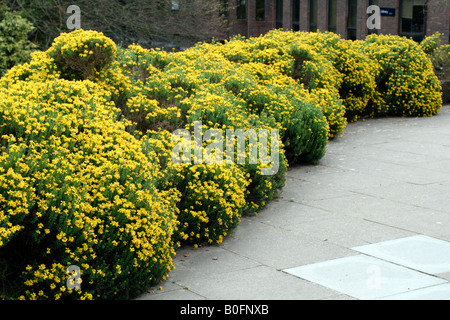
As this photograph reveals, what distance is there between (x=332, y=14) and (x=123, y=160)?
29.9 m

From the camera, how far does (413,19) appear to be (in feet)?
93.4

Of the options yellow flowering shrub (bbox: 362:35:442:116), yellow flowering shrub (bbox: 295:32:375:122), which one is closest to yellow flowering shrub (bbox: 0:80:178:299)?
yellow flowering shrub (bbox: 295:32:375:122)

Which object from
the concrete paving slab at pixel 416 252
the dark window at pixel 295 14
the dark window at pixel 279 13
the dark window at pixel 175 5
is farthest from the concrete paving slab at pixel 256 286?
the dark window at pixel 279 13

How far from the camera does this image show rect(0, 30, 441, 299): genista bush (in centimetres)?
501

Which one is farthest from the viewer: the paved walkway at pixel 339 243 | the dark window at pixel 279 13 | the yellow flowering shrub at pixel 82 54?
the dark window at pixel 279 13

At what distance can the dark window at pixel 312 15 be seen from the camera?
35438 millimetres

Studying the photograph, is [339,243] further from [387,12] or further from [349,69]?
[387,12]

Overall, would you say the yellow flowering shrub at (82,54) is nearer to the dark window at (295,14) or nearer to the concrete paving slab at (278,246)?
the concrete paving slab at (278,246)

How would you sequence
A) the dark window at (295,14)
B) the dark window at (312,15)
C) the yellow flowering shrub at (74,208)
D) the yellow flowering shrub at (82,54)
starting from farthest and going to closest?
the dark window at (295,14)
the dark window at (312,15)
the yellow flowering shrub at (82,54)
the yellow flowering shrub at (74,208)

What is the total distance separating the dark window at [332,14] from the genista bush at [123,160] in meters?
23.4

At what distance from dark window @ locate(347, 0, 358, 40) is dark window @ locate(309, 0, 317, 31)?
3.38 m

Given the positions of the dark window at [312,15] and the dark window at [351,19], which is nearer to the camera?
the dark window at [351,19]

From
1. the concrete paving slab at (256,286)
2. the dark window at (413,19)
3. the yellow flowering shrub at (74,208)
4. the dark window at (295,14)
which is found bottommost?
the concrete paving slab at (256,286)

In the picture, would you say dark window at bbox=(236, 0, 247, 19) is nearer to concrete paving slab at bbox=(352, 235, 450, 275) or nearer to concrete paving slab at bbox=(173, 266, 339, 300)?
concrete paving slab at bbox=(352, 235, 450, 275)
